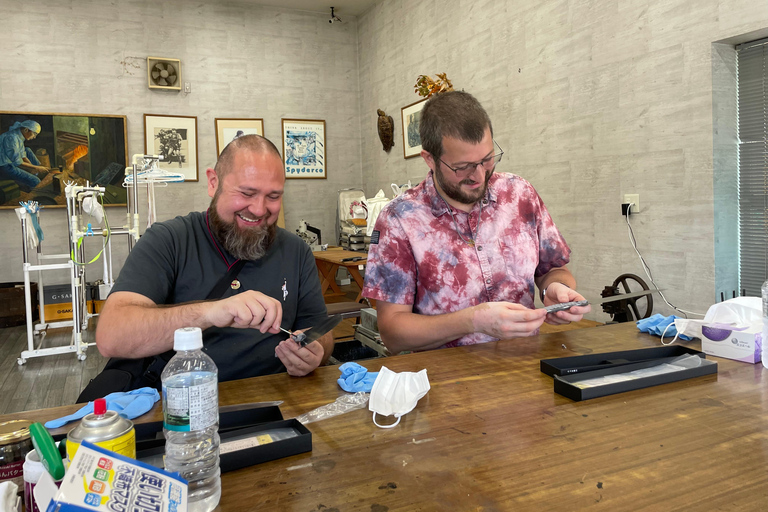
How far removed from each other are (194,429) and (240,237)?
3.68 feet

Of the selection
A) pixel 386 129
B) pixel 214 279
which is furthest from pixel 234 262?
pixel 386 129

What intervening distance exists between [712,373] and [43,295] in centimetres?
642

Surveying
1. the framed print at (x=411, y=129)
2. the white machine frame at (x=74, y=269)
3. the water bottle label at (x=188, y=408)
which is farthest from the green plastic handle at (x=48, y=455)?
the framed print at (x=411, y=129)

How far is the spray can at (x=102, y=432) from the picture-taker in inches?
27.1

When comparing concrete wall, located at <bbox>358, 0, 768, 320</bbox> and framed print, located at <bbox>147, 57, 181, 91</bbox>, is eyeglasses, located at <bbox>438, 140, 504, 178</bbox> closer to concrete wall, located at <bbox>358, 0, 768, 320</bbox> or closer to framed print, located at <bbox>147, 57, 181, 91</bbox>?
concrete wall, located at <bbox>358, 0, 768, 320</bbox>

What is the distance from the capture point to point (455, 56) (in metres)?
5.67

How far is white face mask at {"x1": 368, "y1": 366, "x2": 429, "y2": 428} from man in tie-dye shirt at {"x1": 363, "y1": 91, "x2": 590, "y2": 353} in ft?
1.68

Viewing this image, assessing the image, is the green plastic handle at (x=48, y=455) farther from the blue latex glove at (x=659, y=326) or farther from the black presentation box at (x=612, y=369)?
the blue latex glove at (x=659, y=326)

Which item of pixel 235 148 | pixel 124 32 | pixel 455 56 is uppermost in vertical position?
pixel 124 32

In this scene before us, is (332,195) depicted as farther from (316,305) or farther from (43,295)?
(316,305)

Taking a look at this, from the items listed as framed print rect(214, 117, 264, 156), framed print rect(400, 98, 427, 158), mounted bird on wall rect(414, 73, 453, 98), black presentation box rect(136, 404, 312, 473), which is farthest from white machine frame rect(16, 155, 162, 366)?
black presentation box rect(136, 404, 312, 473)

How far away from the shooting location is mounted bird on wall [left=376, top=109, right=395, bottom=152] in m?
7.11

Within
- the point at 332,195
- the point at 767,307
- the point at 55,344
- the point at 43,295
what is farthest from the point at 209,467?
the point at 332,195

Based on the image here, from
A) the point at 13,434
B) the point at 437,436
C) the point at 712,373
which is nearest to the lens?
the point at 13,434
